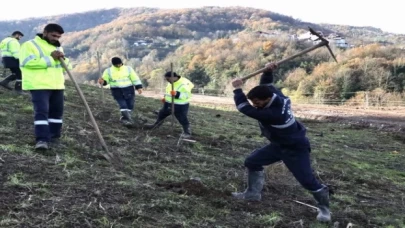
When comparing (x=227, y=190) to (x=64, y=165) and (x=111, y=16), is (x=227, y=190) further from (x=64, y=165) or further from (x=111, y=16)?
(x=111, y=16)

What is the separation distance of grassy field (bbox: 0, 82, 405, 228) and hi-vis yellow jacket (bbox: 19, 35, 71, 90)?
915mm

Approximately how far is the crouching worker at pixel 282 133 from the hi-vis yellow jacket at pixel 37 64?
102 inches

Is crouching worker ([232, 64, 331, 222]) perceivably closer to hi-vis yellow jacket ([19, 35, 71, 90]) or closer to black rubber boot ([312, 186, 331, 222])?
black rubber boot ([312, 186, 331, 222])

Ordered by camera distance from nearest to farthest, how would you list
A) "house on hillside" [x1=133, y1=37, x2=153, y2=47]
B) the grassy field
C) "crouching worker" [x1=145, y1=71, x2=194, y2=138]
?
1. the grassy field
2. "crouching worker" [x1=145, y1=71, x2=194, y2=138]
3. "house on hillside" [x1=133, y1=37, x2=153, y2=47]

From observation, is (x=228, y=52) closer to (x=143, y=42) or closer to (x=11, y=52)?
(x=143, y=42)

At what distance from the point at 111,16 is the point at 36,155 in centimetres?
14261

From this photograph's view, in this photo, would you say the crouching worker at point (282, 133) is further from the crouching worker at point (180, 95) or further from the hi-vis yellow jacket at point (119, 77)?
the hi-vis yellow jacket at point (119, 77)

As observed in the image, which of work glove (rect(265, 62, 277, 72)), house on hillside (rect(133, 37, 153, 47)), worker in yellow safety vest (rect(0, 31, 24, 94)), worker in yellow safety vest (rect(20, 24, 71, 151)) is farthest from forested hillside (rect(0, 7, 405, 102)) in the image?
worker in yellow safety vest (rect(20, 24, 71, 151))

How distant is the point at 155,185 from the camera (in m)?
5.62

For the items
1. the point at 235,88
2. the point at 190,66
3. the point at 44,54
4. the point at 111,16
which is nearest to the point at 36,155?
the point at 44,54

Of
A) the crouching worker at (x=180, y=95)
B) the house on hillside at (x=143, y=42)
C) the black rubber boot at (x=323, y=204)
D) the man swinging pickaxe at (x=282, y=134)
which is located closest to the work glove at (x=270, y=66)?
the man swinging pickaxe at (x=282, y=134)

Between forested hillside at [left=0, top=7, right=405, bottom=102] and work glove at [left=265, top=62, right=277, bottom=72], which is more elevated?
work glove at [left=265, top=62, right=277, bottom=72]

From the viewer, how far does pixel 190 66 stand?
6081 cm

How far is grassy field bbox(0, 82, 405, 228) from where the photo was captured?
14.6 feet
